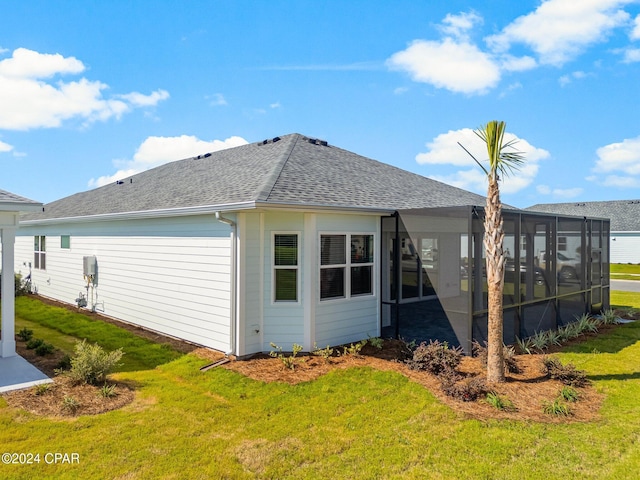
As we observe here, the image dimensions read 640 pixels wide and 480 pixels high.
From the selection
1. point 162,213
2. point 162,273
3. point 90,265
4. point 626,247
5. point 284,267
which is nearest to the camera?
point 284,267

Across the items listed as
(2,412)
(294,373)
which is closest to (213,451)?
(294,373)

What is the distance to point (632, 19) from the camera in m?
10.6

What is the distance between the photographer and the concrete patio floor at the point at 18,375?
21.4ft

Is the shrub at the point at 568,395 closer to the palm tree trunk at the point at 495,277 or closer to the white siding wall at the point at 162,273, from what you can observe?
the palm tree trunk at the point at 495,277

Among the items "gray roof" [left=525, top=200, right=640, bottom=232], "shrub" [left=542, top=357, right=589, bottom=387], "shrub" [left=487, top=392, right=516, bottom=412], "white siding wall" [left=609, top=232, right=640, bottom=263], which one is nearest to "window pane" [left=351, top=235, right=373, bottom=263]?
"shrub" [left=487, top=392, right=516, bottom=412]

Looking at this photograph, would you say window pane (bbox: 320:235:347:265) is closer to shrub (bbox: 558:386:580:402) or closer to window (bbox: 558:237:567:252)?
shrub (bbox: 558:386:580:402)

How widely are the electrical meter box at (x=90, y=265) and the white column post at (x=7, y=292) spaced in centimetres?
472

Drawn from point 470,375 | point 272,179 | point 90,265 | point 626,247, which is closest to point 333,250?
point 272,179

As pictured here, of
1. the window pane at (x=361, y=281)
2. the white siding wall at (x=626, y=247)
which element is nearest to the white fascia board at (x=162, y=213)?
the window pane at (x=361, y=281)

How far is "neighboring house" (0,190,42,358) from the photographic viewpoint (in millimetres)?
7527

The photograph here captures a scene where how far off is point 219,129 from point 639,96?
1594 centimetres

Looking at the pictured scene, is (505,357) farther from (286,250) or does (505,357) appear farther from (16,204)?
(16,204)

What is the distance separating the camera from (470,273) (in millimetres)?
7973

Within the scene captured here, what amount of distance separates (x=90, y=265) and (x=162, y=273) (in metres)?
4.08
